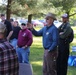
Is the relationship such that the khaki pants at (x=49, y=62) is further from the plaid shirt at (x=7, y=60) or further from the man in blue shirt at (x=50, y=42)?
the plaid shirt at (x=7, y=60)

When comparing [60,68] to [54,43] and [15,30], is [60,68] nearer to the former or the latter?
[54,43]

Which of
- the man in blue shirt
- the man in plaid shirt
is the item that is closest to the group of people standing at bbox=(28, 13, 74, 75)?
the man in blue shirt

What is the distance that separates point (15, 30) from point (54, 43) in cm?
359

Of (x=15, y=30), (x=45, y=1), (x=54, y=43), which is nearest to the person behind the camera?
(x=54, y=43)

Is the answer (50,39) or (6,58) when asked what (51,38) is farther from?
(6,58)

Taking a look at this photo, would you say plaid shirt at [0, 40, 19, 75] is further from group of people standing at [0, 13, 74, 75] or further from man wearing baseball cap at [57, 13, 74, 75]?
man wearing baseball cap at [57, 13, 74, 75]

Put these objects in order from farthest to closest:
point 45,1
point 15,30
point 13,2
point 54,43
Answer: point 45,1 → point 13,2 → point 15,30 → point 54,43

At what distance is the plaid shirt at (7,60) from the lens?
4402 mm

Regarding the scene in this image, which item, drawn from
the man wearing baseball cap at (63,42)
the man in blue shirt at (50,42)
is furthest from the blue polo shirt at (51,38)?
the man wearing baseball cap at (63,42)

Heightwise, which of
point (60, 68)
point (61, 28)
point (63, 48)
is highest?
point (61, 28)

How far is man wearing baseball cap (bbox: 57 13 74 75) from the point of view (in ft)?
27.5

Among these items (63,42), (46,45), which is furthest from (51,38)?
(63,42)

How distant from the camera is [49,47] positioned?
24.4 ft

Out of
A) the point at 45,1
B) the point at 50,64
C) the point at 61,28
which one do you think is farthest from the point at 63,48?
the point at 45,1
